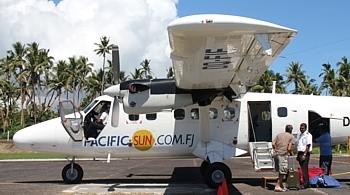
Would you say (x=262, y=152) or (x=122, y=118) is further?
(x=122, y=118)

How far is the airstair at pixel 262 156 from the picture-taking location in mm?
11164

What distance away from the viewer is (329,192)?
10.4 meters

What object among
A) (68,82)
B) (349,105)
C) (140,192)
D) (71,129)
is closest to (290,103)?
(349,105)

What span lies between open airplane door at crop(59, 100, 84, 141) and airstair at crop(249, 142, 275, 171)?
16.7 ft

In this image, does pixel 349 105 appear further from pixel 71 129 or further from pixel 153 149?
pixel 71 129

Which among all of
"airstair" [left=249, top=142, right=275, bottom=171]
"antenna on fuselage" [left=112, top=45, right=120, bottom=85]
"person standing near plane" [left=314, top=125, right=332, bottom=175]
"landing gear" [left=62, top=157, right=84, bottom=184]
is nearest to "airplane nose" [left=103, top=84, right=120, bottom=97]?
"antenna on fuselage" [left=112, top=45, right=120, bottom=85]

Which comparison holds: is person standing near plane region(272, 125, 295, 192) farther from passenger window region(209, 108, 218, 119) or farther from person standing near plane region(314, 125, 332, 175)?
passenger window region(209, 108, 218, 119)

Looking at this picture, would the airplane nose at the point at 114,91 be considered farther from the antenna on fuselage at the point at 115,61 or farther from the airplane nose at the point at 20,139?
the airplane nose at the point at 20,139

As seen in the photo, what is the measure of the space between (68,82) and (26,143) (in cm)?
5238

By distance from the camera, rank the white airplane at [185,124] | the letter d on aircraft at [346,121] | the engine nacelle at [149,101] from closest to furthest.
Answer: the engine nacelle at [149,101], the white airplane at [185,124], the letter d on aircraft at [346,121]

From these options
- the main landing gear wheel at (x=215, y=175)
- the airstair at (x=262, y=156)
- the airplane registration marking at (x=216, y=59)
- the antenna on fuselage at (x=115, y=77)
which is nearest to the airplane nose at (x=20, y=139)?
the antenna on fuselage at (x=115, y=77)

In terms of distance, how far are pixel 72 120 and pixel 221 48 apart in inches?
245

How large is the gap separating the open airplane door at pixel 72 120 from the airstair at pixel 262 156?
200 inches

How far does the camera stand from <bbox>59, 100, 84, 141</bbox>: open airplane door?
11.9m
